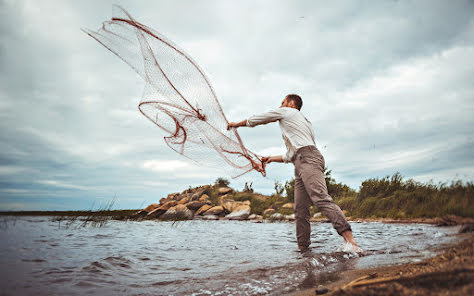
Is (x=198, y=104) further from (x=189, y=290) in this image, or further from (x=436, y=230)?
(x=436, y=230)

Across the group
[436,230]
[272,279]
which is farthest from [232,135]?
[436,230]

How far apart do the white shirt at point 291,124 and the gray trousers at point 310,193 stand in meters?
0.13

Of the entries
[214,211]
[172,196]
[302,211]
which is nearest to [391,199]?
[302,211]

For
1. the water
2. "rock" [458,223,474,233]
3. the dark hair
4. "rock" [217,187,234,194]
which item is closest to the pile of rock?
"rock" [217,187,234,194]

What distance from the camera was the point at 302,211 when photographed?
16.0 ft

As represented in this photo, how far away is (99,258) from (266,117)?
146 inches

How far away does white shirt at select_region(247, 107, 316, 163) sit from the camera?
15.1ft

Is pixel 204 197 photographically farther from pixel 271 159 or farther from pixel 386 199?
pixel 271 159

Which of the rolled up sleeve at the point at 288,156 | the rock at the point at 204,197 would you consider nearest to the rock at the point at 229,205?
the rock at the point at 204,197

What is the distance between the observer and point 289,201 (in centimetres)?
1998

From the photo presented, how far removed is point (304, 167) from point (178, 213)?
15.8 metres

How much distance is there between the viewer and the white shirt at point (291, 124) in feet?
15.1

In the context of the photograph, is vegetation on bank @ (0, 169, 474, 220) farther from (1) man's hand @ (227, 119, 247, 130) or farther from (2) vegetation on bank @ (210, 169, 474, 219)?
(1) man's hand @ (227, 119, 247, 130)

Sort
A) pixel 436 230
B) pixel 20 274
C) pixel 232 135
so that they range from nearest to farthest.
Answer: pixel 20 274 → pixel 436 230 → pixel 232 135
